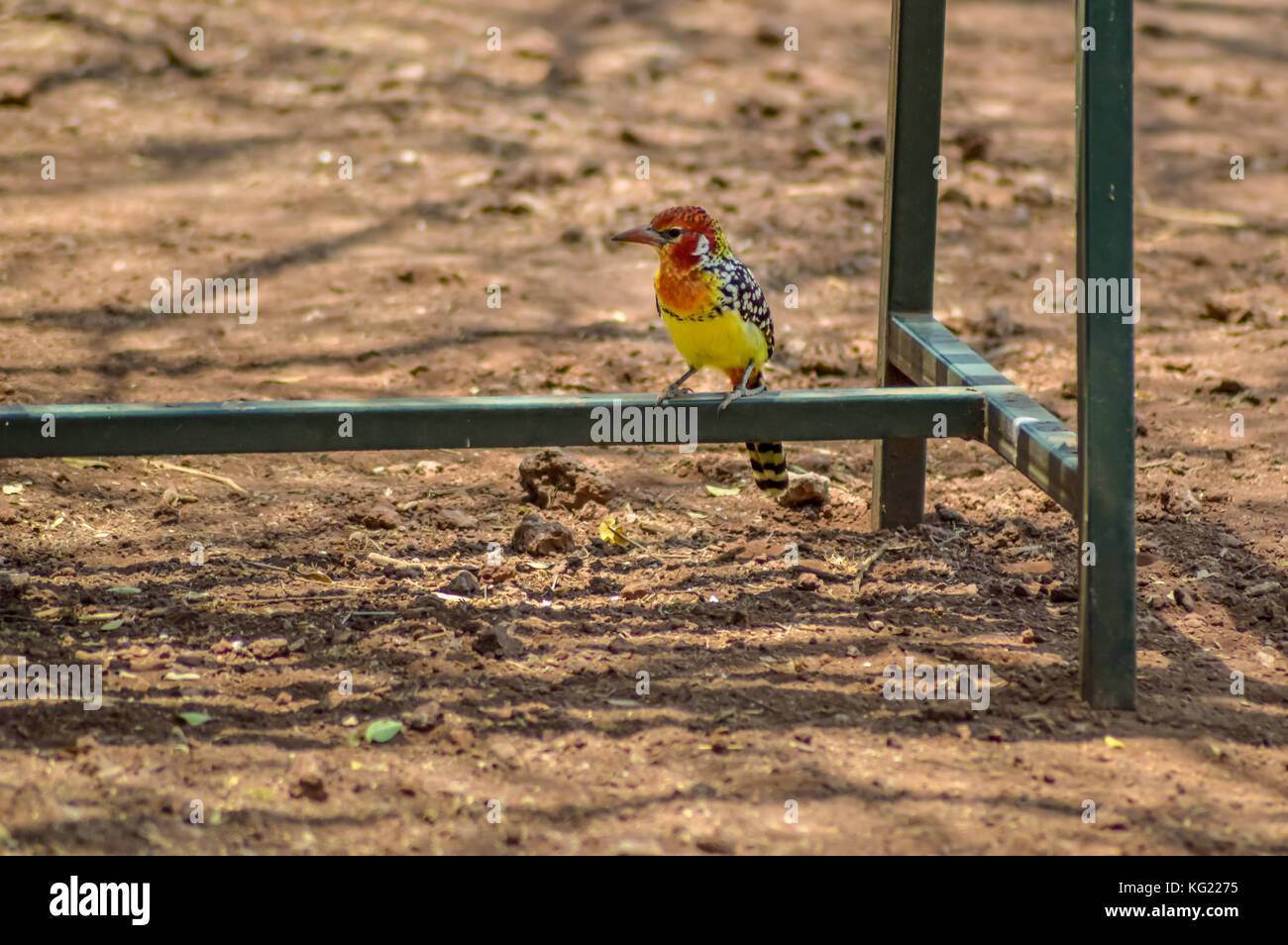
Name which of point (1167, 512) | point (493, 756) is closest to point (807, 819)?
point (493, 756)

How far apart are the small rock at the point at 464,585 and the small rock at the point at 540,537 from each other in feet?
0.98

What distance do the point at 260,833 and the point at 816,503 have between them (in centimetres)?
248

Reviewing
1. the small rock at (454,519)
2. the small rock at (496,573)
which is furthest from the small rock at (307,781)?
the small rock at (454,519)

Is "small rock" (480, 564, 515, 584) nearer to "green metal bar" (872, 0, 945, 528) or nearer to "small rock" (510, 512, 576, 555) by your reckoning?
"small rock" (510, 512, 576, 555)

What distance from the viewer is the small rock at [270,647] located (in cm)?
336

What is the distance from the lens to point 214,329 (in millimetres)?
5723

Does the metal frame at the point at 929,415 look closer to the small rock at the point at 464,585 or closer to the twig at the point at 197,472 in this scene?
the small rock at the point at 464,585

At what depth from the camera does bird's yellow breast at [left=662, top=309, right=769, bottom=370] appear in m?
4.14

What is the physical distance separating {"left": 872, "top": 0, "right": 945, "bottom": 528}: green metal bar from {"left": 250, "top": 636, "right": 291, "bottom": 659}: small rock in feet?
6.62

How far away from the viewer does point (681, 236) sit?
4117 millimetres

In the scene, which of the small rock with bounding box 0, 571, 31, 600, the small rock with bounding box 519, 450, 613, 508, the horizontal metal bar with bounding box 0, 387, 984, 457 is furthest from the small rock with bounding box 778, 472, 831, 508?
the small rock with bounding box 0, 571, 31, 600

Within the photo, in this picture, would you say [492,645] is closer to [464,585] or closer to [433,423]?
[464,585]

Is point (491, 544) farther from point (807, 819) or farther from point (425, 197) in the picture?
point (425, 197)

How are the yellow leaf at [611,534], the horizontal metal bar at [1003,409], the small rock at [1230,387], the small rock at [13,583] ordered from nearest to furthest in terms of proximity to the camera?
the horizontal metal bar at [1003,409] → the small rock at [13,583] → the yellow leaf at [611,534] → the small rock at [1230,387]
